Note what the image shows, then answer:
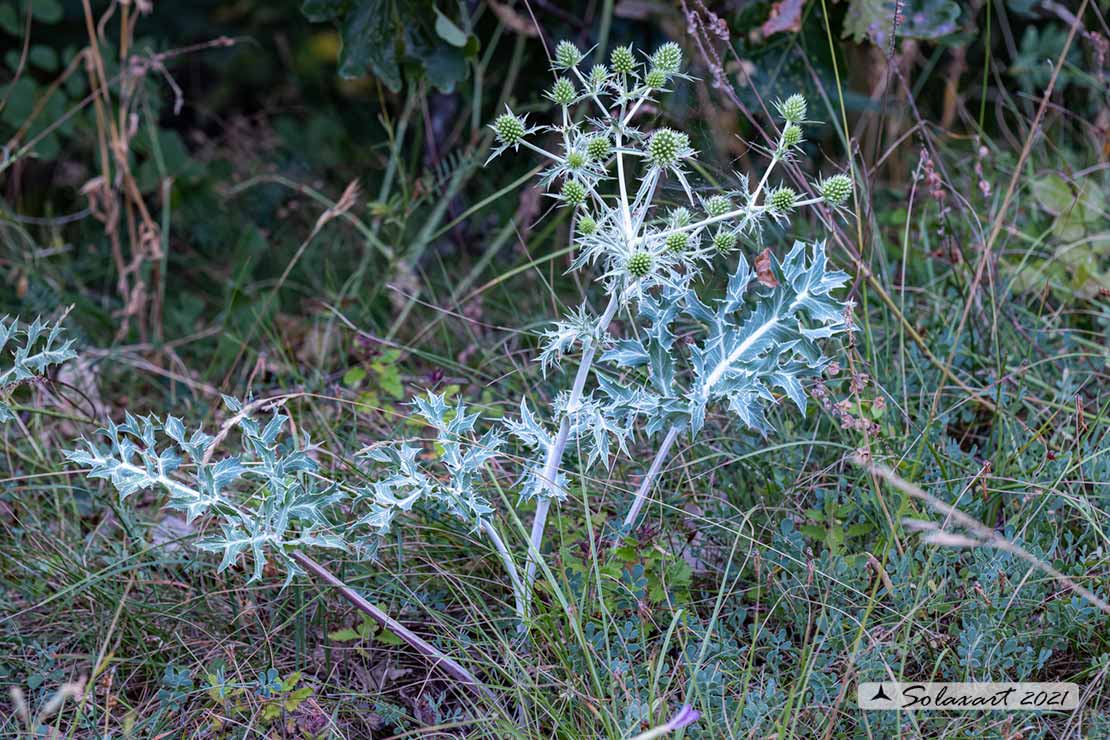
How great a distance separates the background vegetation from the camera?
1.57 meters

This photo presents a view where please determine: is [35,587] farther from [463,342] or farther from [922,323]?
[922,323]

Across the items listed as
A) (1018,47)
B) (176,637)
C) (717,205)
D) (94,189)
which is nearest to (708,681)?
(717,205)

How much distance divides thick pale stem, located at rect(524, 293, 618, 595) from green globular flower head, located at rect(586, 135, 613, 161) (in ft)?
0.67

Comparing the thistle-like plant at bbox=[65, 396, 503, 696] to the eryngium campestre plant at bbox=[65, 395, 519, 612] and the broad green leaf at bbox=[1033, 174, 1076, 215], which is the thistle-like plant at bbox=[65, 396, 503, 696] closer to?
the eryngium campestre plant at bbox=[65, 395, 519, 612]

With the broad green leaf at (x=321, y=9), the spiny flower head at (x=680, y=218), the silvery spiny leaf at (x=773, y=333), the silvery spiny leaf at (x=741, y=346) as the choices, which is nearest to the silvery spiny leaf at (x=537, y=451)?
the silvery spiny leaf at (x=741, y=346)

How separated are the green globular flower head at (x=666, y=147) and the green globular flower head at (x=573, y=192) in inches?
4.3

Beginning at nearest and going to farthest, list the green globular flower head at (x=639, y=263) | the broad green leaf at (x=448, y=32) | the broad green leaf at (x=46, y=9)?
the green globular flower head at (x=639, y=263) → the broad green leaf at (x=448, y=32) → the broad green leaf at (x=46, y=9)

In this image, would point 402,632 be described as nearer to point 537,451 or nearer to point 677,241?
point 537,451

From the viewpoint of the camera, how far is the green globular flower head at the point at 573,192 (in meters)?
1.47

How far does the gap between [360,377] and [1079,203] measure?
182 cm

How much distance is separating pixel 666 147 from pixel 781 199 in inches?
7.2

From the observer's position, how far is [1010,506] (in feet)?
5.86

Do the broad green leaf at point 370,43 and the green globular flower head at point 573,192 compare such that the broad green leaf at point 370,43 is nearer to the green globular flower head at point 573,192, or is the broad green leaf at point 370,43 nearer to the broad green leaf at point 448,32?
the broad green leaf at point 448,32

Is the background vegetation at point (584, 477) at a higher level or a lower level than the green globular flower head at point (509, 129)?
lower
